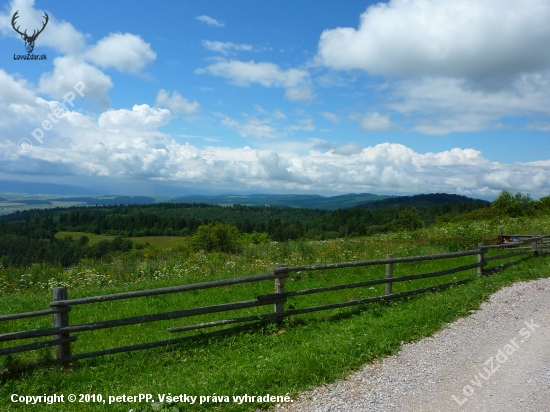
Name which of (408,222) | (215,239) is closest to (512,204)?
(408,222)

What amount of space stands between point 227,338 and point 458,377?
4.21 meters

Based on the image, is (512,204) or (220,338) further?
(512,204)

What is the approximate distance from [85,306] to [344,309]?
7.17m

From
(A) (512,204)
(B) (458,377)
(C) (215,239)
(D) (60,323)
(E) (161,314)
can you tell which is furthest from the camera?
(A) (512,204)

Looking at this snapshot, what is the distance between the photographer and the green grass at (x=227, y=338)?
5.33m

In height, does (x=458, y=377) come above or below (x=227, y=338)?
above

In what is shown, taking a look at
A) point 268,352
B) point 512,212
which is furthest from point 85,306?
point 512,212

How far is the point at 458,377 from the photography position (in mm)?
5438

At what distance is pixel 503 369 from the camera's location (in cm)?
570

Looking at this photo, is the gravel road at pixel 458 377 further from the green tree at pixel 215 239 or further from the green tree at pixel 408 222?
the green tree at pixel 408 222

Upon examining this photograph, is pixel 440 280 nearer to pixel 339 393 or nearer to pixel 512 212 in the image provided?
pixel 339 393

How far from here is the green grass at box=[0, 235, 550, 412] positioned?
210 inches

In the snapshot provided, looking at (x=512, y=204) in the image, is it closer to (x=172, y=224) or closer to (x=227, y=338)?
(x=227, y=338)

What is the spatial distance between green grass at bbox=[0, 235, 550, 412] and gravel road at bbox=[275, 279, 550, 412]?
357mm
